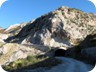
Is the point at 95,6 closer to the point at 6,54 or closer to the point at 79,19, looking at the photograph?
the point at 6,54

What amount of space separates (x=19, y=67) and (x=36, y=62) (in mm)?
4234

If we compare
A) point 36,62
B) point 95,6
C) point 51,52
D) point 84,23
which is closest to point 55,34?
point 84,23

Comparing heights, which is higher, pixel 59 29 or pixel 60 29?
pixel 59 29

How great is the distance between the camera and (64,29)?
210ft

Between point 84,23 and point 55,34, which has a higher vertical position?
point 84,23

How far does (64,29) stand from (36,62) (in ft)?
124

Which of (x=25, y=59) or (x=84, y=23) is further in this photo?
(x=84, y=23)

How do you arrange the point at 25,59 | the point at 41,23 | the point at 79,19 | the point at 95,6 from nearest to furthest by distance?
the point at 95,6, the point at 25,59, the point at 41,23, the point at 79,19

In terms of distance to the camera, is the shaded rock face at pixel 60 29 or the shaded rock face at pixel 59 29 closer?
the shaded rock face at pixel 59 29

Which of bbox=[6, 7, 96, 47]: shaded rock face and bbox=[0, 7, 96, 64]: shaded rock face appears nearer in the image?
bbox=[0, 7, 96, 64]: shaded rock face

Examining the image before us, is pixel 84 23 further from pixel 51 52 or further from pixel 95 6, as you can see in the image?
pixel 95 6

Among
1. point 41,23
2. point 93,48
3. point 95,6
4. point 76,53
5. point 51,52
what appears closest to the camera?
point 95,6

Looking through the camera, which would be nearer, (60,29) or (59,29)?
(60,29)

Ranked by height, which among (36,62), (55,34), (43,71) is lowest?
(43,71)
